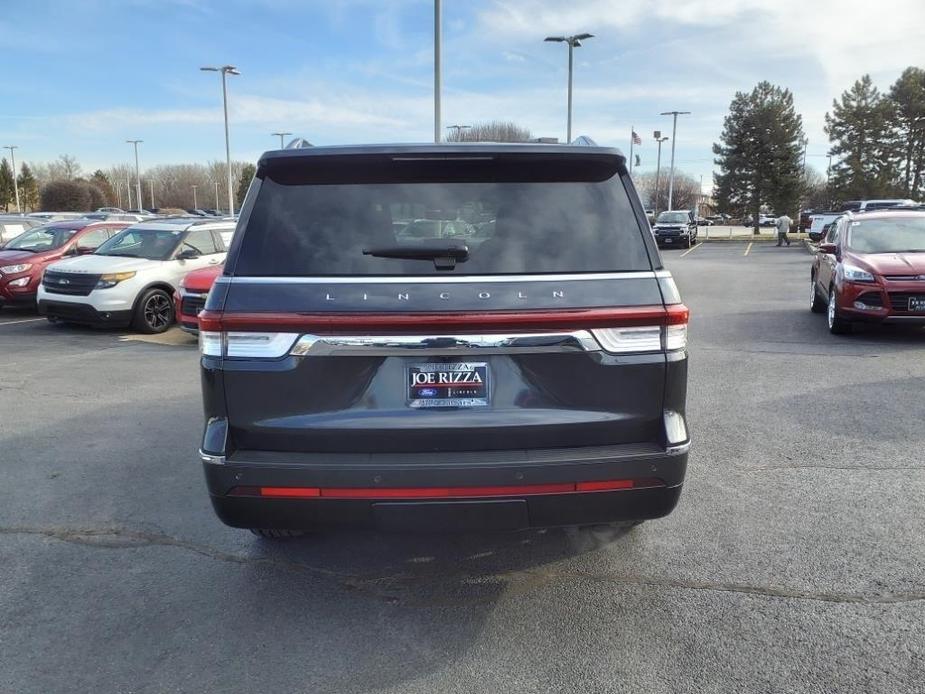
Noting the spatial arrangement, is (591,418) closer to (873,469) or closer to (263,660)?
(263,660)

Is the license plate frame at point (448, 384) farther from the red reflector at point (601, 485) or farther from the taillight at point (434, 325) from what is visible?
the red reflector at point (601, 485)

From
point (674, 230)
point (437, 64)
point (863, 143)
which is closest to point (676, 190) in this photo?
point (863, 143)

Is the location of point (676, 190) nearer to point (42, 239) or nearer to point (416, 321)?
point (42, 239)

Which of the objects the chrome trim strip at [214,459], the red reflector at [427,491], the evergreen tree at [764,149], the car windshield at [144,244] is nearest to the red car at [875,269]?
the red reflector at [427,491]

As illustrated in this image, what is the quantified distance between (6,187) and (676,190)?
95.5 metres

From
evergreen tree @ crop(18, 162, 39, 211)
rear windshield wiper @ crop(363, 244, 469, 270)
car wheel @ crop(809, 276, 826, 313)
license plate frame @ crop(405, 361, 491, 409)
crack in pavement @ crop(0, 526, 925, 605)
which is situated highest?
evergreen tree @ crop(18, 162, 39, 211)

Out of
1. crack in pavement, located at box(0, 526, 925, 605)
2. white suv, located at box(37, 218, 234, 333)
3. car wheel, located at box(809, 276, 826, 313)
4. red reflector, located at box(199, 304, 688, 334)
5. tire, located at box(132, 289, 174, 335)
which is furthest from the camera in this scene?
car wheel, located at box(809, 276, 826, 313)

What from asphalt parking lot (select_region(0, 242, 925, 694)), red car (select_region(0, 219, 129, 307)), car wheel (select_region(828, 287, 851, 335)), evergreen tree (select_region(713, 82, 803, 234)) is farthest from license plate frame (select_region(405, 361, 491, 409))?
evergreen tree (select_region(713, 82, 803, 234))

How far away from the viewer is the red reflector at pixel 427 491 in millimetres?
2980

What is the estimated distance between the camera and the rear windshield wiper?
9.93 feet

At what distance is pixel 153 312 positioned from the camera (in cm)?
1222

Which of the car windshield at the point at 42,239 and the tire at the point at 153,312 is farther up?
the car windshield at the point at 42,239

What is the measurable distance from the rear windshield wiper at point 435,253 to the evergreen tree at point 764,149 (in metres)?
60.6

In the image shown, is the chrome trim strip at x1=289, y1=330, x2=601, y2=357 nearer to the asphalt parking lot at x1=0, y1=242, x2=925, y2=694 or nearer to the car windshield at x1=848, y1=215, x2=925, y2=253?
the asphalt parking lot at x1=0, y1=242, x2=925, y2=694
